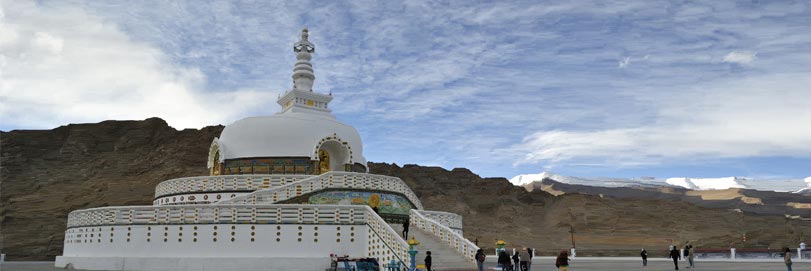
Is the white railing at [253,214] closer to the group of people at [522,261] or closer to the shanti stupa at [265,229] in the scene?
the shanti stupa at [265,229]

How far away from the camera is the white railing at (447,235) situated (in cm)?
2073

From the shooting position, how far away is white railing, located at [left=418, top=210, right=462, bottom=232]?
27503 mm

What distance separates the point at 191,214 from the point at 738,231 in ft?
307

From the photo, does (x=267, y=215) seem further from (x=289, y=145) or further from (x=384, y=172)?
(x=384, y=172)

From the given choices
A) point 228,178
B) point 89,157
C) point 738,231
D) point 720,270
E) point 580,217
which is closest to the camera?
point 720,270

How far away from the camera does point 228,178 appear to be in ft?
94.3

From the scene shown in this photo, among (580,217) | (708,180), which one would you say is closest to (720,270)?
(580,217)

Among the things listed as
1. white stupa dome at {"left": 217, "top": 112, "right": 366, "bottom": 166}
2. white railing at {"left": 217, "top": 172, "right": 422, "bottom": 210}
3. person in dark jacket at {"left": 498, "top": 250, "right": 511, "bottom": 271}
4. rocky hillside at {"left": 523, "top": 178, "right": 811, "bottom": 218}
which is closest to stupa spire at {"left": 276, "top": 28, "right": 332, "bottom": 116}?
white stupa dome at {"left": 217, "top": 112, "right": 366, "bottom": 166}

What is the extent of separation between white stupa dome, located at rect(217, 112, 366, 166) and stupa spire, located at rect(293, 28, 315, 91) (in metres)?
4.44

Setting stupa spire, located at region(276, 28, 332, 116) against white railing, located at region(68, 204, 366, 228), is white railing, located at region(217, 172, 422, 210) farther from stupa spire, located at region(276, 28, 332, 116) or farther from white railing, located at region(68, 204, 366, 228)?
stupa spire, located at region(276, 28, 332, 116)

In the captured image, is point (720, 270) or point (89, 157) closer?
point (720, 270)

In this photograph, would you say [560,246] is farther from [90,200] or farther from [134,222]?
[134,222]

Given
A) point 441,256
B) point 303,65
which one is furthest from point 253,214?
point 303,65

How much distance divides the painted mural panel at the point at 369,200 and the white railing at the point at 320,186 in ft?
0.83
